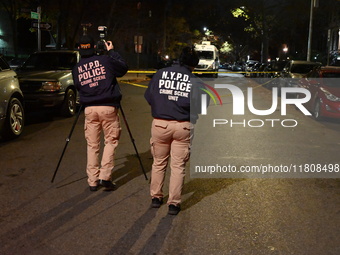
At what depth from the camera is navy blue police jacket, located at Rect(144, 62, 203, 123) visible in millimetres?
5211

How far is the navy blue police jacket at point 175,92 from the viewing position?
17.1 feet

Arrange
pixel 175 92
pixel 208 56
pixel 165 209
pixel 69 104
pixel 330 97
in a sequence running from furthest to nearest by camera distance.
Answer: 1. pixel 208 56
2. pixel 69 104
3. pixel 330 97
4. pixel 165 209
5. pixel 175 92

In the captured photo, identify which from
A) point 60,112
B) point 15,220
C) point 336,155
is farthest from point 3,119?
point 336,155

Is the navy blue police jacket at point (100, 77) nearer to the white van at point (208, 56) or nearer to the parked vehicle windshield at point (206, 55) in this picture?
the white van at point (208, 56)

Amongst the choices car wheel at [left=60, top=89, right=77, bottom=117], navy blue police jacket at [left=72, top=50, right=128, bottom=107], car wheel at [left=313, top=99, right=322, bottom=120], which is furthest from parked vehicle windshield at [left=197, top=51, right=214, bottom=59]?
navy blue police jacket at [left=72, top=50, right=128, bottom=107]

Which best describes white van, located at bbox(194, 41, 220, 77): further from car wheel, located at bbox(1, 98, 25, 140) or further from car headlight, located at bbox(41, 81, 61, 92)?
car wheel, located at bbox(1, 98, 25, 140)

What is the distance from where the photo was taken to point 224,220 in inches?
201

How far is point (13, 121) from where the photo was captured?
9.95 meters

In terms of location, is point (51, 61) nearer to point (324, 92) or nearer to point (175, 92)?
point (324, 92)

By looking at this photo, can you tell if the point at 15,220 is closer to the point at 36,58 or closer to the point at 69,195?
the point at 69,195

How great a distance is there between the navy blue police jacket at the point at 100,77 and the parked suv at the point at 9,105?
12.5ft

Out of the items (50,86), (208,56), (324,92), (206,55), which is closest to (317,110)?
(324,92)

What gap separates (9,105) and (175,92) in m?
5.51

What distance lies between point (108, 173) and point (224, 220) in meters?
1.75
